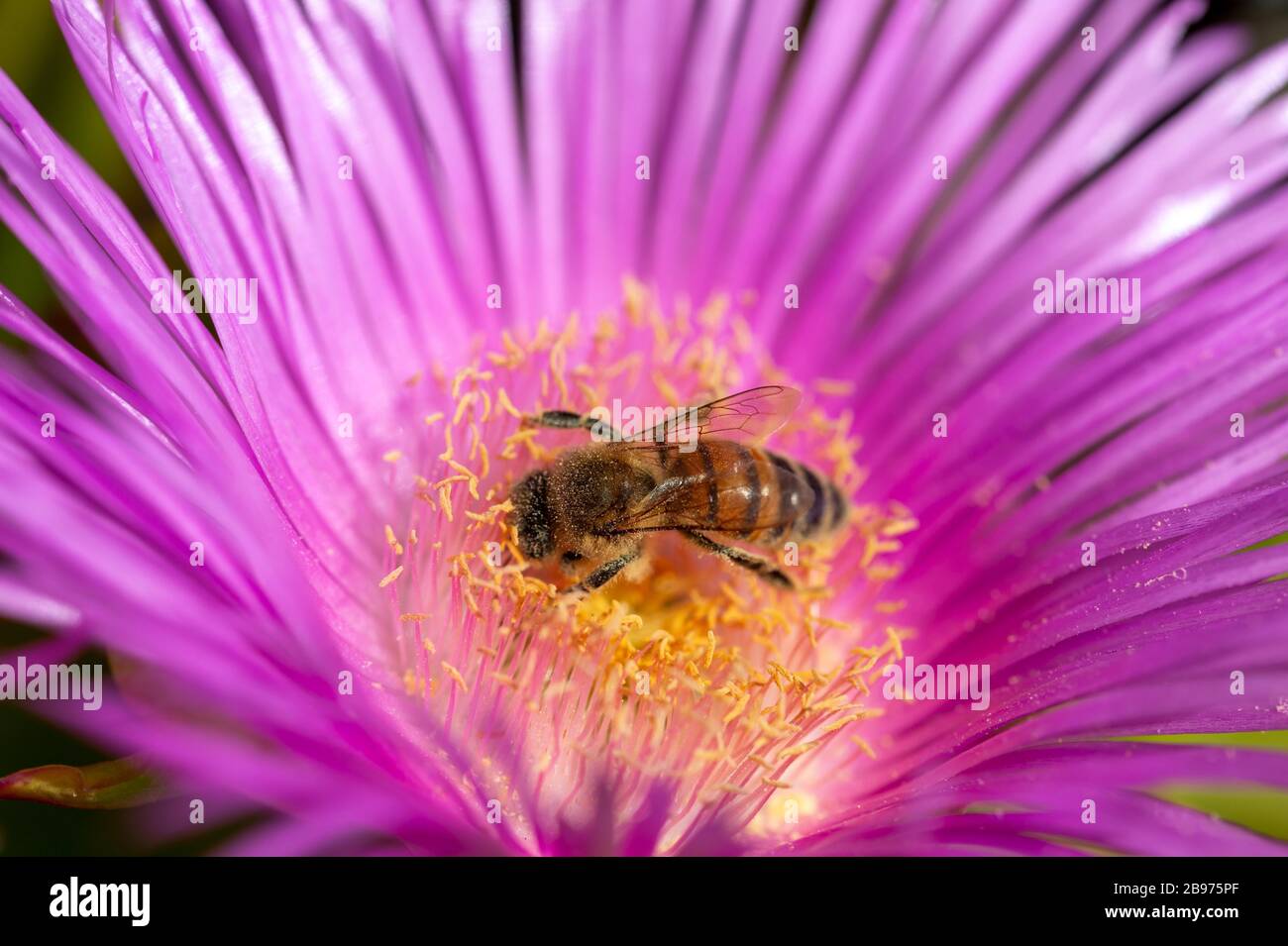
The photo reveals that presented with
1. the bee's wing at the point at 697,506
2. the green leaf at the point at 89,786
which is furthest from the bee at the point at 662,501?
the green leaf at the point at 89,786

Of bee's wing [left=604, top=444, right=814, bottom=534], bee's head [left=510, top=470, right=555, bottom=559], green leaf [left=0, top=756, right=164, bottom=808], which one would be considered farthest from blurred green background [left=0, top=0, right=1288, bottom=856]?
bee's wing [left=604, top=444, right=814, bottom=534]

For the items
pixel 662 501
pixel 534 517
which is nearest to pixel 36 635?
pixel 534 517

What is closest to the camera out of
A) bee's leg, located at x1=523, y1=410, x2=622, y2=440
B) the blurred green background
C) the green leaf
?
the green leaf

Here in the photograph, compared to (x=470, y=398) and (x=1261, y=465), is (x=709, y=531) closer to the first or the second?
(x=470, y=398)

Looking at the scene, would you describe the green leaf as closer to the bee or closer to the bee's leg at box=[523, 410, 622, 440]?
the bee
